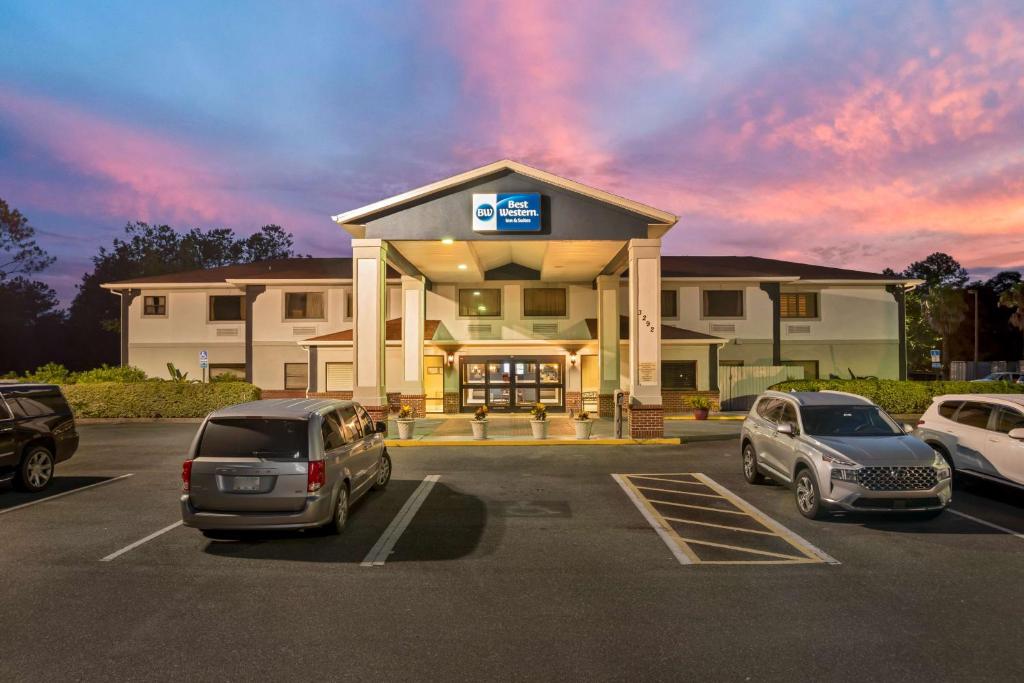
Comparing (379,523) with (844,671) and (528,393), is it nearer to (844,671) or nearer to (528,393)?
(844,671)

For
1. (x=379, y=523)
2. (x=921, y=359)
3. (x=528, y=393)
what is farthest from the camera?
(x=921, y=359)

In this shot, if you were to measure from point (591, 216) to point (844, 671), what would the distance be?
15.2 m

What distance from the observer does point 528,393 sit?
27641 millimetres

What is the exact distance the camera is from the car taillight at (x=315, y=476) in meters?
7.47

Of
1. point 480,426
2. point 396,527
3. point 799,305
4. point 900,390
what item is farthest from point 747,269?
point 396,527

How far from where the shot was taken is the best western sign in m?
18.2

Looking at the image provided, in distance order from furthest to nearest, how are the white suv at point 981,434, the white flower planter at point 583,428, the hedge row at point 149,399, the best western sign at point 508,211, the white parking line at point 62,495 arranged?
the hedge row at point 149,399, the best western sign at point 508,211, the white flower planter at point 583,428, the white parking line at point 62,495, the white suv at point 981,434

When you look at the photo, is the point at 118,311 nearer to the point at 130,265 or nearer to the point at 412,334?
the point at 130,265

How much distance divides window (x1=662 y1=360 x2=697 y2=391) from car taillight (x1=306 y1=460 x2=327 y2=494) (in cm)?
2212

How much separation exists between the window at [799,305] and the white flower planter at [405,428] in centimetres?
2061

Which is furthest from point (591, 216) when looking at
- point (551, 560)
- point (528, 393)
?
point (551, 560)

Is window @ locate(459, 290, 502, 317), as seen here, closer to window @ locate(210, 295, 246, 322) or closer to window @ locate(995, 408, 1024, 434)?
window @ locate(210, 295, 246, 322)

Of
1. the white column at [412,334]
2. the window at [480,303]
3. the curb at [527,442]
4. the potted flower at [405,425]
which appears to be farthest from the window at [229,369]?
the curb at [527,442]

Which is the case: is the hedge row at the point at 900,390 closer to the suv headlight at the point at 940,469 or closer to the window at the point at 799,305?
the window at the point at 799,305
